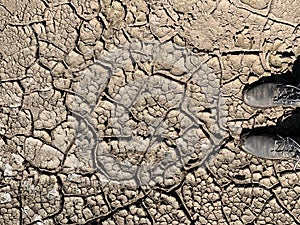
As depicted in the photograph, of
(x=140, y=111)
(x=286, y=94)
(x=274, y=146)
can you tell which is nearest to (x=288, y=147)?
(x=274, y=146)

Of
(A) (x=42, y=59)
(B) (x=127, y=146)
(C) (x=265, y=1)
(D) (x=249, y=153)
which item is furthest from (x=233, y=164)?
(A) (x=42, y=59)

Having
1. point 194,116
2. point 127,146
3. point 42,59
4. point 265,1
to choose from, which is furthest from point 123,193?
point 265,1

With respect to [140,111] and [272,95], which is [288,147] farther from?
[140,111]

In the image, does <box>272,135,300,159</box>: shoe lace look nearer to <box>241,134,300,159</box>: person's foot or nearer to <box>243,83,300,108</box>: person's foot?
<box>241,134,300,159</box>: person's foot

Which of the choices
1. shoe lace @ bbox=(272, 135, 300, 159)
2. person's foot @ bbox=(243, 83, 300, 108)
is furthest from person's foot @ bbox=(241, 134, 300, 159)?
person's foot @ bbox=(243, 83, 300, 108)

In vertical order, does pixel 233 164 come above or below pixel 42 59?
below

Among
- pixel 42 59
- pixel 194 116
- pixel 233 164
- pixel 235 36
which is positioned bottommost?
pixel 233 164

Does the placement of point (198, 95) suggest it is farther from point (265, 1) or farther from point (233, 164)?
point (265, 1)
